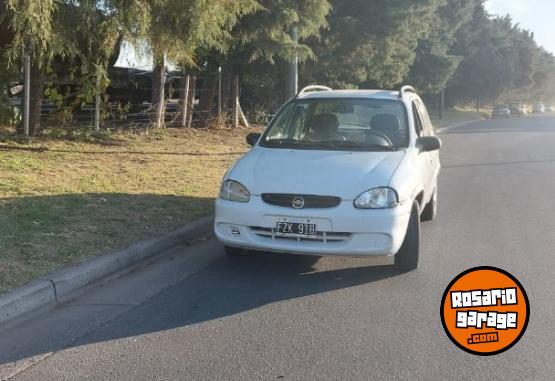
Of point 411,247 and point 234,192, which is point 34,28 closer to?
point 234,192

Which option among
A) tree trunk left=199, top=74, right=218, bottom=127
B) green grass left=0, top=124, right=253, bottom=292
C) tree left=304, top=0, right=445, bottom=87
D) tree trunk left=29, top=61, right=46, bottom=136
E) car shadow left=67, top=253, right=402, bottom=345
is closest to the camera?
car shadow left=67, top=253, right=402, bottom=345

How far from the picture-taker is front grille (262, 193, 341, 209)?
17.8 feet

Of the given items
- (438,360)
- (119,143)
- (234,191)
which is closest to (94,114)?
(119,143)

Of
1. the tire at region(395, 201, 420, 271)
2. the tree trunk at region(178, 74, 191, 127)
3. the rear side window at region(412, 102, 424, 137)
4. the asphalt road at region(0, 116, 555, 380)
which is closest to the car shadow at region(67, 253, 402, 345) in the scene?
the asphalt road at region(0, 116, 555, 380)

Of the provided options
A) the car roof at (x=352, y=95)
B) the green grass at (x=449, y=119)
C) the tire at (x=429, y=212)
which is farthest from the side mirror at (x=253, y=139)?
the green grass at (x=449, y=119)

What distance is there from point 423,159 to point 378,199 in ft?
5.45

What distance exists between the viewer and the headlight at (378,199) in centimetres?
543

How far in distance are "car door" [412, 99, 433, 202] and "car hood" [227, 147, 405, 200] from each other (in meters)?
0.60

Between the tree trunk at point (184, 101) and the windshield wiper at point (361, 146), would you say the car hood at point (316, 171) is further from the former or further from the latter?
the tree trunk at point (184, 101)

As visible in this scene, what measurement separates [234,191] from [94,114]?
9807mm

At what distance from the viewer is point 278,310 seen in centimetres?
496

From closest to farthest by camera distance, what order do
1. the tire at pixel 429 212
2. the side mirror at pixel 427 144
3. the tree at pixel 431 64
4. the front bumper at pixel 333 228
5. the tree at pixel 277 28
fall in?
the front bumper at pixel 333 228 < the side mirror at pixel 427 144 < the tire at pixel 429 212 < the tree at pixel 277 28 < the tree at pixel 431 64

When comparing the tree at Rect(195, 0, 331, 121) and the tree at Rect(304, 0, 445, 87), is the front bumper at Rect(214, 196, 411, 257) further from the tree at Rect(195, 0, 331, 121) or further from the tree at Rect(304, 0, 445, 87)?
the tree at Rect(304, 0, 445, 87)

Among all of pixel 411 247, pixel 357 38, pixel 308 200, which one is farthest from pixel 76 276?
pixel 357 38
